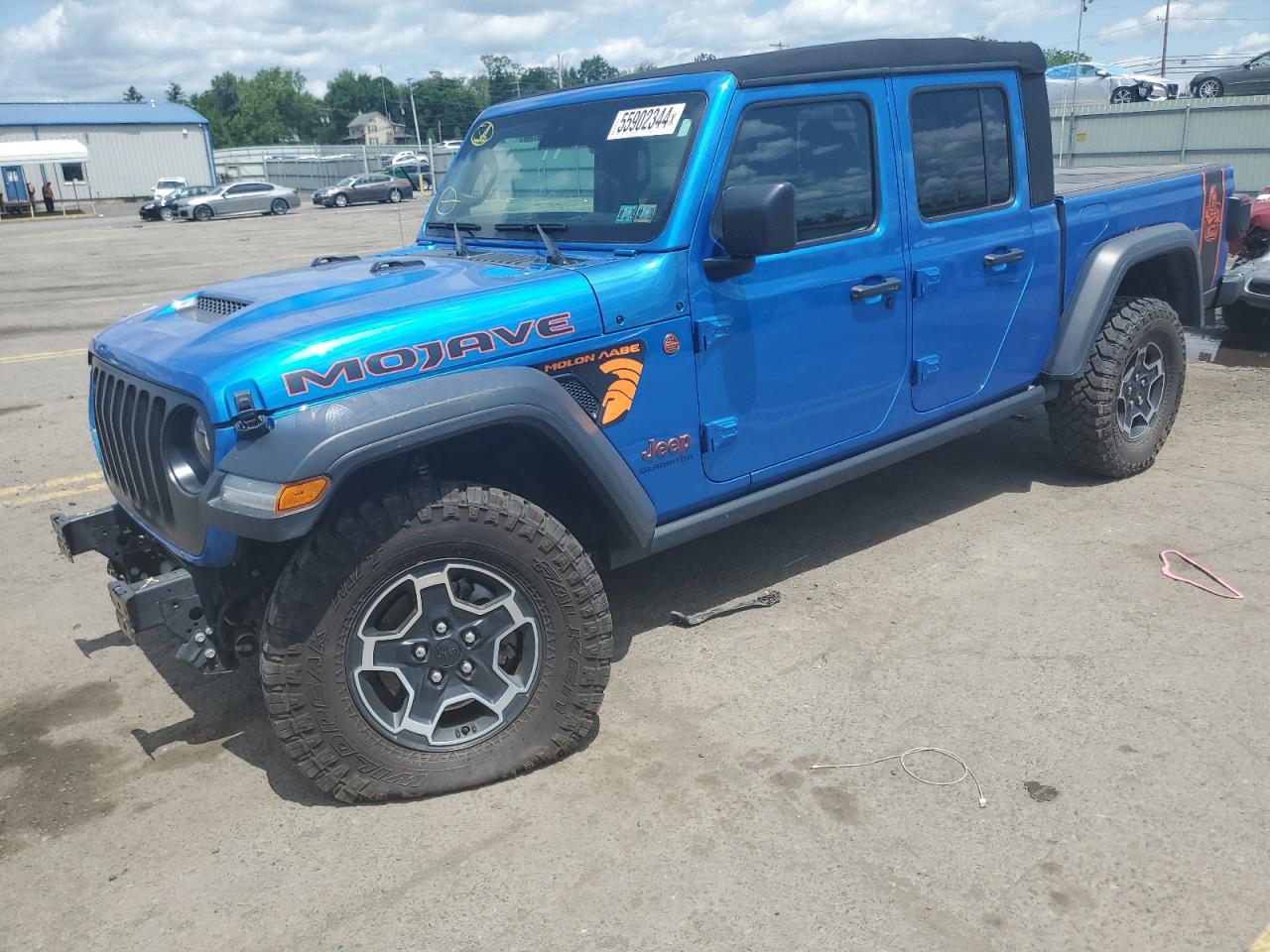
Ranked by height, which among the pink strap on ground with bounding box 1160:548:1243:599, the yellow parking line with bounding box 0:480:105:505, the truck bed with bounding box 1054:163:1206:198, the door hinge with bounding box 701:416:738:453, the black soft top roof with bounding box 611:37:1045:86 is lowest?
the pink strap on ground with bounding box 1160:548:1243:599

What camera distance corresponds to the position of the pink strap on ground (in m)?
4.25

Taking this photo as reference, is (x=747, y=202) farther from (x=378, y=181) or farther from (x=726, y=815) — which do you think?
(x=378, y=181)

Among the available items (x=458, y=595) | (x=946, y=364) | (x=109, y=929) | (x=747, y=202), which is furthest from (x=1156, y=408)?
(x=109, y=929)

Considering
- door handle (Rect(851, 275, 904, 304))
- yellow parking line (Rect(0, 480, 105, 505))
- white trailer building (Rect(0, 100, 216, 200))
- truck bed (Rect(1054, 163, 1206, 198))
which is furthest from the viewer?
white trailer building (Rect(0, 100, 216, 200))

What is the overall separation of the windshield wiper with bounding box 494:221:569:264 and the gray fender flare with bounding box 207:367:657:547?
2.25ft

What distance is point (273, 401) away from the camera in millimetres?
2824

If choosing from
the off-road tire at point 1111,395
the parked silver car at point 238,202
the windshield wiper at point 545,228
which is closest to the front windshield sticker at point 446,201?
the windshield wiper at point 545,228

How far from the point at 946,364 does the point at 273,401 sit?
2875 mm

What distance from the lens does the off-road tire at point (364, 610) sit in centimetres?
294

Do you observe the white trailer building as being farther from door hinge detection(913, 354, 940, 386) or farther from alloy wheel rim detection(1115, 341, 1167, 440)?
door hinge detection(913, 354, 940, 386)

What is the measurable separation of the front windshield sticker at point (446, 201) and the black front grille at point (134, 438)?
1.59 meters

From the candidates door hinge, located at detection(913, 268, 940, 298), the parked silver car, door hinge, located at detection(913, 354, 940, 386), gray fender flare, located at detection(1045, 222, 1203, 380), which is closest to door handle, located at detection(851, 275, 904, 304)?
door hinge, located at detection(913, 268, 940, 298)

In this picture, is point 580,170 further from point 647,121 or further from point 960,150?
point 960,150

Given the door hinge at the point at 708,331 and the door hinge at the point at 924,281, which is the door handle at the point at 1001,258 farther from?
the door hinge at the point at 708,331
